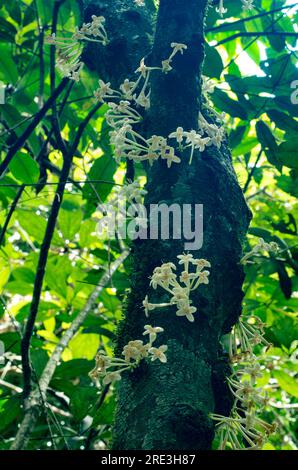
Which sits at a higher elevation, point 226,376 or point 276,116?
point 276,116

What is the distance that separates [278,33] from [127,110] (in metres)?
0.87

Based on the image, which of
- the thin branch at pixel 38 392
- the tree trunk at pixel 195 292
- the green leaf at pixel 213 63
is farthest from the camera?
the green leaf at pixel 213 63

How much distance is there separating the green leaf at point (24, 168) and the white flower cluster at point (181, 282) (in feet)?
3.46

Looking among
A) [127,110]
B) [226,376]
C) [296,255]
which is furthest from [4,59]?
[226,376]

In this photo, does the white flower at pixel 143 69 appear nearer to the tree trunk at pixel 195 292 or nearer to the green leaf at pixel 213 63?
the tree trunk at pixel 195 292

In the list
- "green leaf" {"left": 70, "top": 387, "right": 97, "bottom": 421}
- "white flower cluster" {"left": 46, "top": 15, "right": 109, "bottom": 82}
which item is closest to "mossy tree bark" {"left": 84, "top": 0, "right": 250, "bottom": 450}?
"white flower cluster" {"left": 46, "top": 15, "right": 109, "bottom": 82}

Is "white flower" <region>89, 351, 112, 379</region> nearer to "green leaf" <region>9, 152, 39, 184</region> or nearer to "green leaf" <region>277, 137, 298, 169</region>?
"green leaf" <region>277, 137, 298, 169</region>

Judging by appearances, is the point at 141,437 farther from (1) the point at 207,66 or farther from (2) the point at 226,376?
(1) the point at 207,66

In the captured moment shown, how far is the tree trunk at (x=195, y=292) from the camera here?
3.39ft

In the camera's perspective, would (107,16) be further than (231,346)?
Yes

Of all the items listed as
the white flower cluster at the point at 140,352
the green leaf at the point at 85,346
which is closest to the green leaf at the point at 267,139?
the white flower cluster at the point at 140,352

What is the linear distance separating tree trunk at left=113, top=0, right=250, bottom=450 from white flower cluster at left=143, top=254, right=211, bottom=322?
0.03 m

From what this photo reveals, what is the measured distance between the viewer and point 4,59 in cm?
231

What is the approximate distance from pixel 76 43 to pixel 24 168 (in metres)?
0.53
